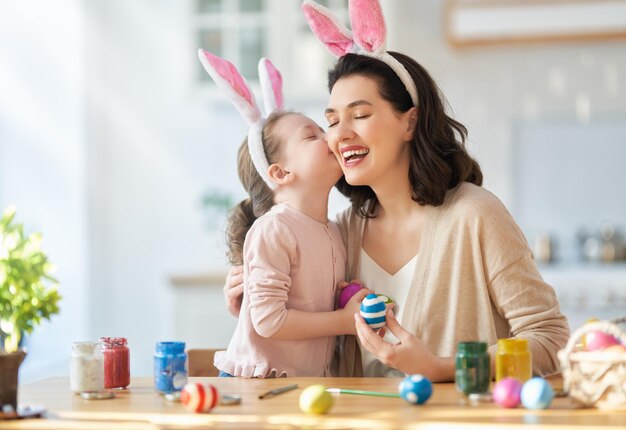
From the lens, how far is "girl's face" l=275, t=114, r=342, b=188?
8.13 ft

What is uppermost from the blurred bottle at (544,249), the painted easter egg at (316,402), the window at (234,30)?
the window at (234,30)

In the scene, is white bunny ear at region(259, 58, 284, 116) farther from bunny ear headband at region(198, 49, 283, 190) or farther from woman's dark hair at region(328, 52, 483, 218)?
woman's dark hair at region(328, 52, 483, 218)

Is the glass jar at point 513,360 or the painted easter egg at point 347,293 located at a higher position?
the painted easter egg at point 347,293

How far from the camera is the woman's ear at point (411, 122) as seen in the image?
8.16ft

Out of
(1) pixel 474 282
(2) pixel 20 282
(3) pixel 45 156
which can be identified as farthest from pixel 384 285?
(3) pixel 45 156

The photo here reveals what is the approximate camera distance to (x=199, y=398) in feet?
5.94

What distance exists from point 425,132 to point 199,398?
3.32ft

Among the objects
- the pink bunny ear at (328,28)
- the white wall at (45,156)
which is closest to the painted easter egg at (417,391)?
the pink bunny ear at (328,28)

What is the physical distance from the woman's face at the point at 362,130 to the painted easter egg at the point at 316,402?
2.54 ft

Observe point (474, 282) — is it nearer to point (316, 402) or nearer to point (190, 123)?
point (316, 402)

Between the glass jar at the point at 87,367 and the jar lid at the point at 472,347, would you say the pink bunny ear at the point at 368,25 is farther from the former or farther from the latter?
the glass jar at the point at 87,367

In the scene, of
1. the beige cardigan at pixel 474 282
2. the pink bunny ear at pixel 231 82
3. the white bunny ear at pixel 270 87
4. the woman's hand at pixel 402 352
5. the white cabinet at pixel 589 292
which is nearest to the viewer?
the woman's hand at pixel 402 352

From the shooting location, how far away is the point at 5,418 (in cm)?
183

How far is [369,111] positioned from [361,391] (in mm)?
788
